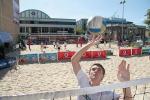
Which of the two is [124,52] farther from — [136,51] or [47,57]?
[47,57]

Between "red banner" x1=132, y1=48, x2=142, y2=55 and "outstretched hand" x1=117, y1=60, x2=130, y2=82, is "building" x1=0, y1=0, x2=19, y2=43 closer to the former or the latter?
"red banner" x1=132, y1=48, x2=142, y2=55

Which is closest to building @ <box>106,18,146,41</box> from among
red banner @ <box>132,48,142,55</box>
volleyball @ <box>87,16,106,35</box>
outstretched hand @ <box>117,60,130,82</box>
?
red banner @ <box>132,48,142,55</box>

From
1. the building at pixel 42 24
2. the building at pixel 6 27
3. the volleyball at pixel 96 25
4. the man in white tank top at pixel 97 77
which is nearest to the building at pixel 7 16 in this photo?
the building at pixel 6 27

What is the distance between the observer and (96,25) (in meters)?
3.71

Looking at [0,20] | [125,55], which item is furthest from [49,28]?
[125,55]

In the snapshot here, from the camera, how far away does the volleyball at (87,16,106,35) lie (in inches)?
143

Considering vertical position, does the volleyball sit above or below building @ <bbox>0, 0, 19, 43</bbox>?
below

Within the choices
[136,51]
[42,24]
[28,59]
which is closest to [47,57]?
[28,59]

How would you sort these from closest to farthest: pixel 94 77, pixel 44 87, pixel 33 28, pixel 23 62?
pixel 94 77
pixel 44 87
pixel 23 62
pixel 33 28

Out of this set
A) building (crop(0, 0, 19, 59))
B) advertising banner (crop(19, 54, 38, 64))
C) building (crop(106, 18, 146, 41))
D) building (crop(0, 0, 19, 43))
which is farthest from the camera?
building (crop(106, 18, 146, 41))

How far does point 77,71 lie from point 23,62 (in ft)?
60.5

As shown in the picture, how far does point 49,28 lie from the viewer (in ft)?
330

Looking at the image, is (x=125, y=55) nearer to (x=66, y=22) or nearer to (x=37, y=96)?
(x=37, y=96)

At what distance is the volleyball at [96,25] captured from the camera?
363 centimetres
